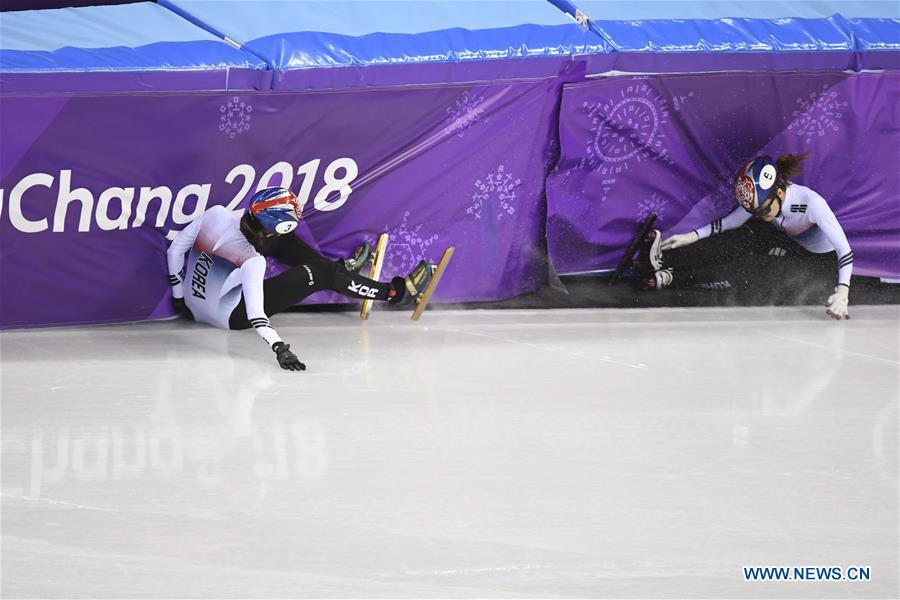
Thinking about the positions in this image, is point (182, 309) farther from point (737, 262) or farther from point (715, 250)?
point (737, 262)

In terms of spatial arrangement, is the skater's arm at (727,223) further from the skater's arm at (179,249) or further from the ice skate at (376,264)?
the skater's arm at (179,249)

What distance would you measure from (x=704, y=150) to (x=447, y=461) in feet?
11.1

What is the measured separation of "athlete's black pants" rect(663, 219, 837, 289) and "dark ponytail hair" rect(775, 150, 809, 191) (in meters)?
0.39

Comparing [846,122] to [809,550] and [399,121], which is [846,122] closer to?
[399,121]

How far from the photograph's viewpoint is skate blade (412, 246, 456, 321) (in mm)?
6234

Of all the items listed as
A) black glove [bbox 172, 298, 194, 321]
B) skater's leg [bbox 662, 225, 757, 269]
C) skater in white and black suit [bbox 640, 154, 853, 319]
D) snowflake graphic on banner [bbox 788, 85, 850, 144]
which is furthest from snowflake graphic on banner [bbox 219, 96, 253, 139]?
snowflake graphic on banner [bbox 788, 85, 850, 144]

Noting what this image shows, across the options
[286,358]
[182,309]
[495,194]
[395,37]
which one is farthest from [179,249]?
[495,194]

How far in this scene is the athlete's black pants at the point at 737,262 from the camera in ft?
22.6

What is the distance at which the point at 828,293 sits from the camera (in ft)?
22.8

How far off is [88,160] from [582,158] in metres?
2.64

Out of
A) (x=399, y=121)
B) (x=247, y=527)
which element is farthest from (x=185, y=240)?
(x=247, y=527)

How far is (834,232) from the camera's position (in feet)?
21.3

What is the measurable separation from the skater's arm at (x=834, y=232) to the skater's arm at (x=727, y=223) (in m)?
0.38

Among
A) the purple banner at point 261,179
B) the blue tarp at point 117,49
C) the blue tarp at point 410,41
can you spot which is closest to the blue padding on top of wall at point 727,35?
the blue tarp at point 410,41
